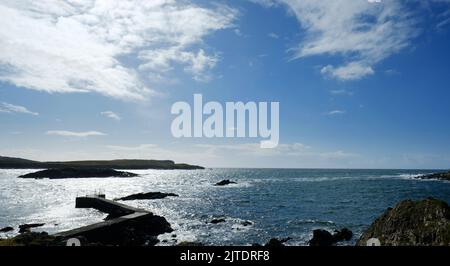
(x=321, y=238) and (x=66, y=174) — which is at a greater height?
(x=321, y=238)

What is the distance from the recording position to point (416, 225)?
1326 cm

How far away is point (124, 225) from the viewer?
32250mm

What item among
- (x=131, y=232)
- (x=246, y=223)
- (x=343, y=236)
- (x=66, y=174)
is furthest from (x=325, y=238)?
(x=66, y=174)

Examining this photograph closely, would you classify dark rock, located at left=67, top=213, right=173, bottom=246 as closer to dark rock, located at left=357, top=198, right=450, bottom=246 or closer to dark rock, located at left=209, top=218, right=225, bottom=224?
dark rock, located at left=209, top=218, right=225, bottom=224

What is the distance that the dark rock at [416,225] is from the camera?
40.4 feet

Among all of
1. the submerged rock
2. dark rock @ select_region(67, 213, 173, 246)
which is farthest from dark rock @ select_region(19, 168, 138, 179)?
the submerged rock

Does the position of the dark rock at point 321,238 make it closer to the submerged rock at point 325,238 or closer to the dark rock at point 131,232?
the submerged rock at point 325,238

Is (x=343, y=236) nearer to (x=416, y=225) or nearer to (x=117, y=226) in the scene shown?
(x=416, y=225)

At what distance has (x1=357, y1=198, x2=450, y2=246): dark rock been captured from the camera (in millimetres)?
12305

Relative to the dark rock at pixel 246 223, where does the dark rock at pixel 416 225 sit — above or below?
above

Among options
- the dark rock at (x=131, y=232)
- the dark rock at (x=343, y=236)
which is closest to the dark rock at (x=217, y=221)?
the dark rock at (x=131, y=232)
